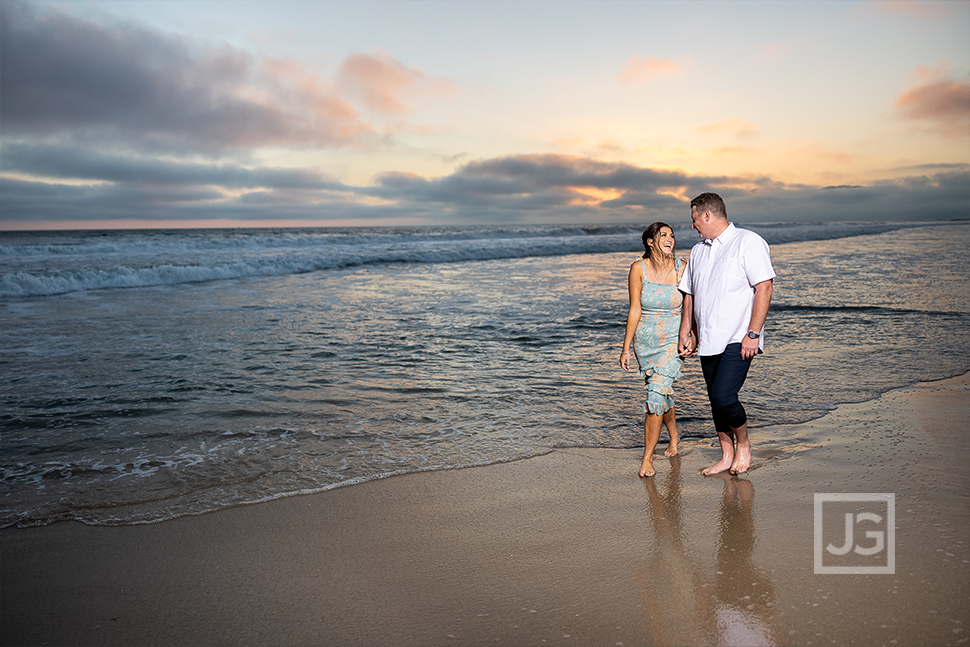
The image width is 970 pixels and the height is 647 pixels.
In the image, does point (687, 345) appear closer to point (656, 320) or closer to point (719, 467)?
point (656, 320)

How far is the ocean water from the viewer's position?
4.55 meters

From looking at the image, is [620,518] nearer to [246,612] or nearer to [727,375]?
[727,375]

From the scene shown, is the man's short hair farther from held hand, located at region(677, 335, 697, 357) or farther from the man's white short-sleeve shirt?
held hand, located at region(677, 335, 697, 357)

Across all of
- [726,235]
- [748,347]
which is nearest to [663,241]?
[726,235]

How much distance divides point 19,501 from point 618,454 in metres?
4.26

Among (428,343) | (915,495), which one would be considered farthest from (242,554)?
(428,343)

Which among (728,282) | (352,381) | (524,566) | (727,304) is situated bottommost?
(524,566)

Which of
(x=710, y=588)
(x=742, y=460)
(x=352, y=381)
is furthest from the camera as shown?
(x=352, y=381)

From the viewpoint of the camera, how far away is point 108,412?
19.6 ft

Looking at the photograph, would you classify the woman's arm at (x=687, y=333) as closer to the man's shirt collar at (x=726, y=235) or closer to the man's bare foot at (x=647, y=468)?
the man's shirt collar at (x=726, y=235)

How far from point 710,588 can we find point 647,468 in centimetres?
143

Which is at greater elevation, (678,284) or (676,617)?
(678,284)

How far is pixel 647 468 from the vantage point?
4.24m

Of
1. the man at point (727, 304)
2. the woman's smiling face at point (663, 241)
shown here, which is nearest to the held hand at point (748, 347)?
the man at point (727, 304)
